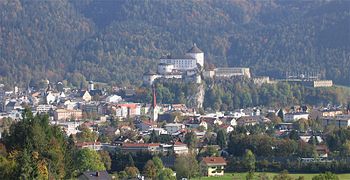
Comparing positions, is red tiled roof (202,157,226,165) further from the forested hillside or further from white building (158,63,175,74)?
the forested hillside

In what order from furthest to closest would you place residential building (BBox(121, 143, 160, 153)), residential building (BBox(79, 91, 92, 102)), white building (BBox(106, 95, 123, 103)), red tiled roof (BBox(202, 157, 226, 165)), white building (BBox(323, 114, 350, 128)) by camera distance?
residential building (BBox(79, 91, 92, 102)), white building (BBox(106, 95, 123, 103)), white building (BBox(323, 114, 350, 128)), residential building (BBox(121, 143, 160, 153)), red tiled roof (BBox(202, 157, 226, 165))

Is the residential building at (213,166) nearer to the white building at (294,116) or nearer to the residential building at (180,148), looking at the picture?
the residential building at (180,148)

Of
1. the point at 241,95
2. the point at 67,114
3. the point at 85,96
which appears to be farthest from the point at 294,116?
the point at 85,96

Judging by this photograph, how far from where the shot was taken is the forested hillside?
98938 mm

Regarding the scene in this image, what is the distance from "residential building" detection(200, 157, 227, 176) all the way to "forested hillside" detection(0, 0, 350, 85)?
43739 millimetres

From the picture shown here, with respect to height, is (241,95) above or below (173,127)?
above

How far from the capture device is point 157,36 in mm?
114875

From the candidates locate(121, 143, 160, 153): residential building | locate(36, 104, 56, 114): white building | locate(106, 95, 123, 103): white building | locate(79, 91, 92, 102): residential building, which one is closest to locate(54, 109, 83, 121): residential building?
locate(36, 104, 56, 114): white building

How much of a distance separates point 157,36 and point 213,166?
71.7 m

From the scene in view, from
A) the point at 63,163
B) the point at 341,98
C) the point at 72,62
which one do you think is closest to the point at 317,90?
the point at 341,98

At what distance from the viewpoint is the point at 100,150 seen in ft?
155

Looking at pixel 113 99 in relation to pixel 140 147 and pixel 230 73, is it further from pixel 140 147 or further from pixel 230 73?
pixel 140 147

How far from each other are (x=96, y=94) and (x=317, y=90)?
14324mm

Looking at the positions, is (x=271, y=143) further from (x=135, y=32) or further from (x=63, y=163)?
(x=135, y=32)
